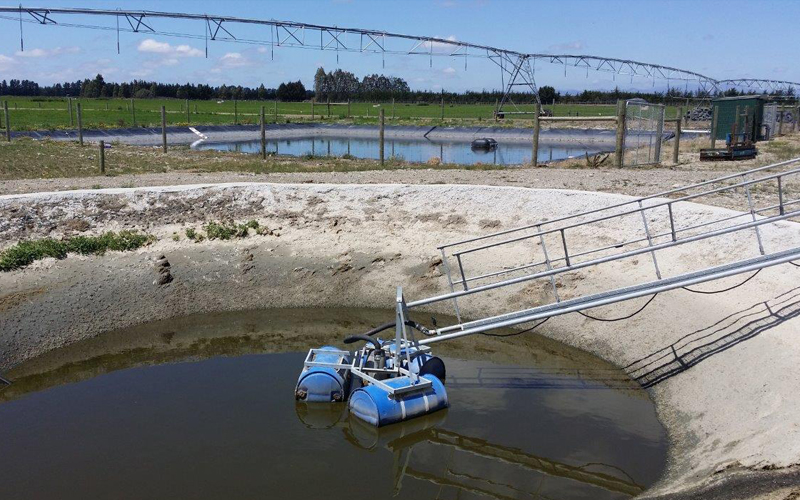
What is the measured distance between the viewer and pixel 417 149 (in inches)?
1625

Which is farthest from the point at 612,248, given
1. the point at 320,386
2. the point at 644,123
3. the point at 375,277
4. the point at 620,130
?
the point at 644,123

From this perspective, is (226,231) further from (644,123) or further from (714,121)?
(714,121)

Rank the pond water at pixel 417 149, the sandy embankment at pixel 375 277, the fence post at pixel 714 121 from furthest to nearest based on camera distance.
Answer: the pond water at pixel 417 149 → the fence post at pixel 714 121 → the sandy embankment at pixel 375 277

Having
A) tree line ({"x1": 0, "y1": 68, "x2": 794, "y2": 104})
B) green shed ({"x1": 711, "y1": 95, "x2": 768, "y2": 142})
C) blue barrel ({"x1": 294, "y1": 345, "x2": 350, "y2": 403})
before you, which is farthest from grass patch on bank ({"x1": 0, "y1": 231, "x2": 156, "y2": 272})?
tree line ({"x1": 0, "y1": 68, "x2": 794, "y2": 104})

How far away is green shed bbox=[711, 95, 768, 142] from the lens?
32.4 meters

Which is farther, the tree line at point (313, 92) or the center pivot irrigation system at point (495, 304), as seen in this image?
the tree line at point (313, 92)

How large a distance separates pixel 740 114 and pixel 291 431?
97.7 ft

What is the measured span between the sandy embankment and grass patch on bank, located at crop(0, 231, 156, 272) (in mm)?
255

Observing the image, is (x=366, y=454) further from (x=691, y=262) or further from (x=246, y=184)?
(x=246, y=184)

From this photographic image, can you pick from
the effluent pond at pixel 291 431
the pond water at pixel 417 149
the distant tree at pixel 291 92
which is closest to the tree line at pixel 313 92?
the distant tree at pixel 291 92

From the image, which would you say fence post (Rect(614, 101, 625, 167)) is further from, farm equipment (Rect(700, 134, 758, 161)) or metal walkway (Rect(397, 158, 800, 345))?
metal walkway (Rect(397, 158, 800, 345))

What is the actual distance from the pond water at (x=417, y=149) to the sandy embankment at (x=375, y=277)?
16.2 m

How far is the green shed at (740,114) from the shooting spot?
3238cm

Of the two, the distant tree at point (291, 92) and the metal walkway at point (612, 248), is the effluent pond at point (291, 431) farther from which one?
the distant tree at point (291, 92)
